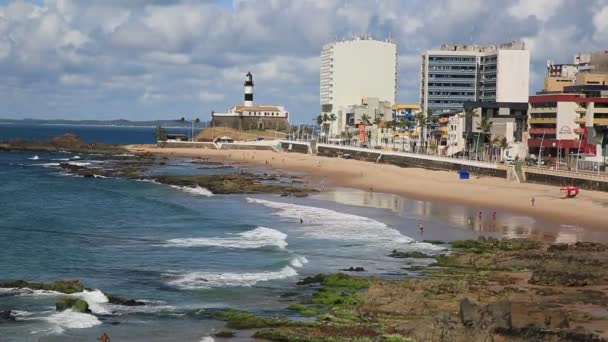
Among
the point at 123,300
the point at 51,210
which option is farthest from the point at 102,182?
the point at 123,300

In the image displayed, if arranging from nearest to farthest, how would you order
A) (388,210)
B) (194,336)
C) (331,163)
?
(194,336) → (388,210) → (331,163)

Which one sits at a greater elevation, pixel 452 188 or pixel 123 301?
pixel 452 188

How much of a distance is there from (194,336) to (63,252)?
854 inches

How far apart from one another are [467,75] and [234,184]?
84.3m

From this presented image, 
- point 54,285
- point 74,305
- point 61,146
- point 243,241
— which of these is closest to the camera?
point 74,305

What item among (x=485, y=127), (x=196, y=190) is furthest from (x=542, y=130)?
(x=196, y=190)

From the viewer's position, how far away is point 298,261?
4494 cm

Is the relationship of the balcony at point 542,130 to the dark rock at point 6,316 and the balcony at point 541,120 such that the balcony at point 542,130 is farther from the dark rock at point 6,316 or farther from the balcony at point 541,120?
the dark rock at point 6,316

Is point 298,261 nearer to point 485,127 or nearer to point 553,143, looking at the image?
point 553,143

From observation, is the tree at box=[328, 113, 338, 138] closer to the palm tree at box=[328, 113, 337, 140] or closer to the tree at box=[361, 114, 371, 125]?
the palm tree at box=[328, 113, 337, 140]

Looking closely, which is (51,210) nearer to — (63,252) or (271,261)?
(63,252)

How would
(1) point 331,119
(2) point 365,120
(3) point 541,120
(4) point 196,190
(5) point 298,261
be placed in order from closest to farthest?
(5) point 298,261 → (4) point 196,190 → (3) point 541,120 → (2) point 365,120 → (1) point 331,119

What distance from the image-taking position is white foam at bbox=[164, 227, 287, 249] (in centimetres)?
5084

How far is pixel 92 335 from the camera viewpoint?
29.9 meters
